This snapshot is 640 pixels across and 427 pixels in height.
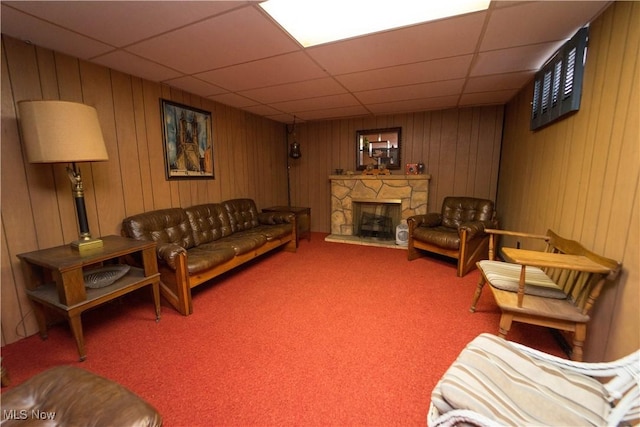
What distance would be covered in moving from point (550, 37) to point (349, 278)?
265 cm

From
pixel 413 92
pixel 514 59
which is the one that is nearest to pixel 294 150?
pixel 413 92

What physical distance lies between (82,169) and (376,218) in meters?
3.99

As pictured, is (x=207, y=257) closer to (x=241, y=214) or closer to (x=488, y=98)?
(x=241, y=214)

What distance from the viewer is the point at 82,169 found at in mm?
2281

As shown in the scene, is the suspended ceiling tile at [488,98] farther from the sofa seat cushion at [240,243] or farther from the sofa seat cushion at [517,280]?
the sofa seat cushion at [240,243]

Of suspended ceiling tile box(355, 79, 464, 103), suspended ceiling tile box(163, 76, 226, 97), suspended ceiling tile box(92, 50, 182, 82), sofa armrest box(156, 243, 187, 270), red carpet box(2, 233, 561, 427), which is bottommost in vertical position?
red carpet box(2, 233, 561, 427)

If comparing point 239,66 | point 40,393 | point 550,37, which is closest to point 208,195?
point 239,66

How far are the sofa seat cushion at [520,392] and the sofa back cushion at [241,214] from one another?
310 centimetres

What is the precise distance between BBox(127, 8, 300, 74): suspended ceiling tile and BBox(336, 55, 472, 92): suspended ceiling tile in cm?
90

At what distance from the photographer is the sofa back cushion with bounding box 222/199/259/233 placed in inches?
144

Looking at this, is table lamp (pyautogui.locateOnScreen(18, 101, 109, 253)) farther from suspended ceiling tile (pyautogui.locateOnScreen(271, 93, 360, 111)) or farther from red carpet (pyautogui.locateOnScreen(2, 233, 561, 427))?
suspended ceiling tile (pyautogui.locateOnScreen(271, 93, 360, 111))

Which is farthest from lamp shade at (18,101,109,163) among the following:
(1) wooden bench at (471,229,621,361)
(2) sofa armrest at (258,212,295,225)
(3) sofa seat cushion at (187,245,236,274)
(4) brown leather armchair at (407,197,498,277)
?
(4) brown leather armchair at (407,197,498,277)

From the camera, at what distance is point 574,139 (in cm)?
189

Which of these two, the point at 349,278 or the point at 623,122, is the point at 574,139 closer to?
the point at 623,122
